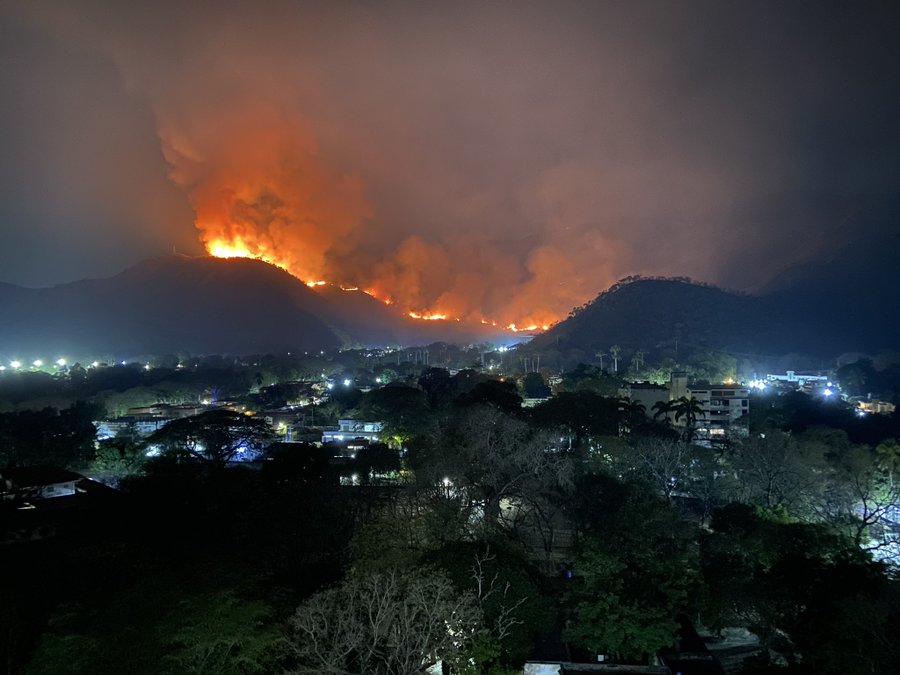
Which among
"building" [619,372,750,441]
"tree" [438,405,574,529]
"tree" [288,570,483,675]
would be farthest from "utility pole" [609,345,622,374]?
"tree" [288,570,483,675]

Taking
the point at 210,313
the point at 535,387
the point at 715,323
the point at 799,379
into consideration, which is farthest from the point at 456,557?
the point at 210,313

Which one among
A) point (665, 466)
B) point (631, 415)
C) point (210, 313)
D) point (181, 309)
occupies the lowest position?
point (665, 466)

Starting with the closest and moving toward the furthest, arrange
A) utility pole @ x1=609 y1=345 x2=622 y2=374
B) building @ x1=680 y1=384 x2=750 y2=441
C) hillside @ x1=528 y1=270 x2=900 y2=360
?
building @ x1=680 y1=384 x2=750 y2=441
utility pole @ x1=609 y1=345 x2=622 y2=374
hillside @ x1=528 y1=270 x2=900 y2=360

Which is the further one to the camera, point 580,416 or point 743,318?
point 743,318

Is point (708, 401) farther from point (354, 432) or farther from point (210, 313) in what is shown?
point (210, 313)

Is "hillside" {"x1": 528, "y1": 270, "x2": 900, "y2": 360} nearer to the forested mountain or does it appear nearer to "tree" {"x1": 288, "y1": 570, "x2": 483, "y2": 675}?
the forested mountain
